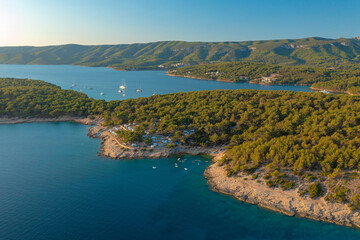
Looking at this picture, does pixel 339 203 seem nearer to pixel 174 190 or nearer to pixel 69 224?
pixel 174 190

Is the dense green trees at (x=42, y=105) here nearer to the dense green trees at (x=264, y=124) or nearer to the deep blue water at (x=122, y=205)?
the dense green trees at (x=264, y=124)

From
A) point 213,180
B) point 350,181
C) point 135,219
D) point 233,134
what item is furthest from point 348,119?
point 135,219

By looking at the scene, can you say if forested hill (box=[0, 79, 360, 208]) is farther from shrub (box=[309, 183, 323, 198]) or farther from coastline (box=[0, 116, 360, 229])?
coastline (box=[0, 116, 360, 229])

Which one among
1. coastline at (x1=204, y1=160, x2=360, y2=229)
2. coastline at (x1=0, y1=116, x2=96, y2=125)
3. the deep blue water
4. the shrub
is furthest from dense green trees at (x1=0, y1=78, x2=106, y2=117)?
the shrub

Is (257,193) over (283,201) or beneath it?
over

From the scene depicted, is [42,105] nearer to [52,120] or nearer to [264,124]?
[52,120]

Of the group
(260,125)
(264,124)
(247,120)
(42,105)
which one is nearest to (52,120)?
(42,105)
